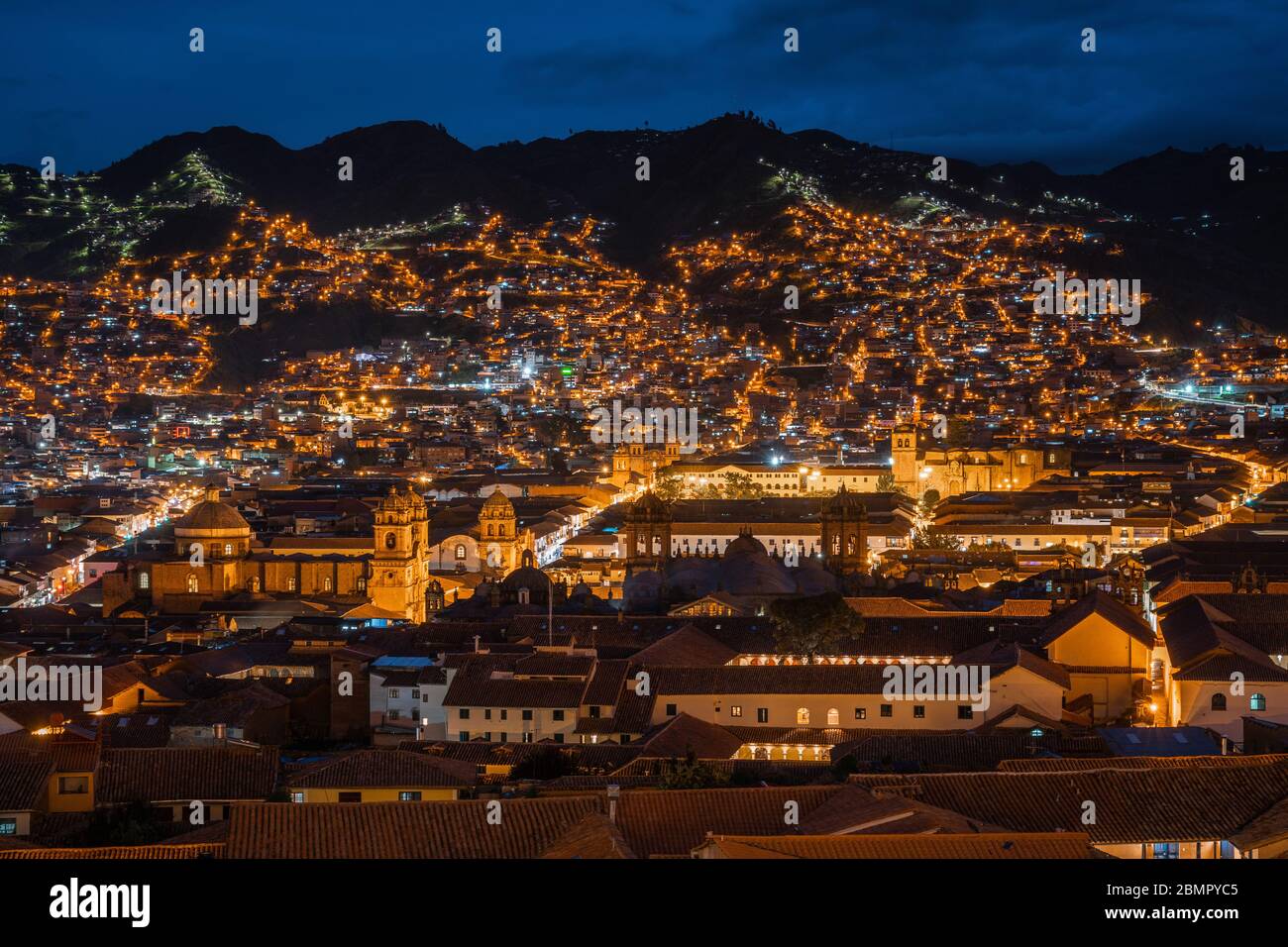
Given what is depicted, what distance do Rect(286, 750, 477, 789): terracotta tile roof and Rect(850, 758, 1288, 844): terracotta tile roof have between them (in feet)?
11.9

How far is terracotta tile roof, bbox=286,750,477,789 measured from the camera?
14531 millimetres

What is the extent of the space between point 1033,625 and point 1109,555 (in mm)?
21153

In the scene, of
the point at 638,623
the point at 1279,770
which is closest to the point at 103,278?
the point at 638,623

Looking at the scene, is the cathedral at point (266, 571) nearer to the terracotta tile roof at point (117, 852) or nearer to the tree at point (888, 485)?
the terracotta tile roof at point (117, 852)

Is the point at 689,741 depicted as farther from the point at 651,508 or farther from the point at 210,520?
the point at 210,520

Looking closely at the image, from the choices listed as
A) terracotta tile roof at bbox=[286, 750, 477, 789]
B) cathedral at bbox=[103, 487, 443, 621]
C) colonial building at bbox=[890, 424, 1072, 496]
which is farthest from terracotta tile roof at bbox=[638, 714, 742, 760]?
colonial building at bbox=[890, 424, 1072, 496]

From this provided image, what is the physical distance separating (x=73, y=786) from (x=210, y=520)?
77.0ft

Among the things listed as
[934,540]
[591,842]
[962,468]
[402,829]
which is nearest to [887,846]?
[591,842]

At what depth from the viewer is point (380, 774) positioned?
14.7 metres

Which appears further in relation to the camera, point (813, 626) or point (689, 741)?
point (813, 626)

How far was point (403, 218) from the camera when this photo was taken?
162875 mm

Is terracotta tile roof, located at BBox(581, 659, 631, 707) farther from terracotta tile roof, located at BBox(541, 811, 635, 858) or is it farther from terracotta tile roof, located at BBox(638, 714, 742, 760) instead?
terracotta tile roof, located at BBox(541, 811, 635, 858)
